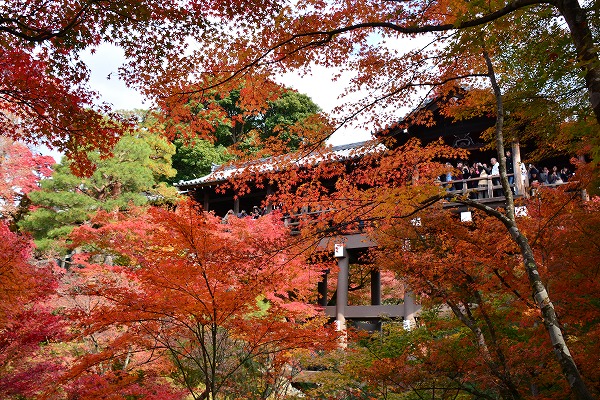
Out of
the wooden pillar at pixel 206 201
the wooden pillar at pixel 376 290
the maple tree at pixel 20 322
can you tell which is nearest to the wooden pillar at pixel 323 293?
the wooden pillar at pixel 376 290

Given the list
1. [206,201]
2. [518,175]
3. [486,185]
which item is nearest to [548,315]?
[518,175]

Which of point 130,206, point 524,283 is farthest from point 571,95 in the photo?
point 130,206

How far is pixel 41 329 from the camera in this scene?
27.6 ft

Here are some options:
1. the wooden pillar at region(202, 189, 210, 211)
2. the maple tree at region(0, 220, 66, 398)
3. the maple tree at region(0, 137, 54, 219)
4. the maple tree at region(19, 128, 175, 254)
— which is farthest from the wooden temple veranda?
the maple tree at region(0, 137, 54, 219)

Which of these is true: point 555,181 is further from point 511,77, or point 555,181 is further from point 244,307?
point 244,307

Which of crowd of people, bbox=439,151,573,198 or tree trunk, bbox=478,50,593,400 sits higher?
crowd of people, bbox=439,151,573,198

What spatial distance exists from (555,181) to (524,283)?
672cm

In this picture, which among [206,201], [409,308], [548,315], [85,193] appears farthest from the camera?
[206,201]

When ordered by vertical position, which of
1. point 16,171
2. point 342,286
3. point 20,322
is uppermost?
point 16,171

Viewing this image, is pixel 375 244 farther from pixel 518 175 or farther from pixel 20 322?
pixel 20 322

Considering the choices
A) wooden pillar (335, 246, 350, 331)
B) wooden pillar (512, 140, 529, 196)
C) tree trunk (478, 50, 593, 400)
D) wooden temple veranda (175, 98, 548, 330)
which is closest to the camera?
tree trunk (478, 50, 593, 400)

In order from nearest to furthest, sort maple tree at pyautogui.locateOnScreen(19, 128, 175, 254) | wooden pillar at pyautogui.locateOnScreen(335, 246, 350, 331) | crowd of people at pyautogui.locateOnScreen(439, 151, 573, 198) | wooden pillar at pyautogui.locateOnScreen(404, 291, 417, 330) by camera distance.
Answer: crowd of people at pyautogui.locateOnScreen(439, 151, 573, 198), wooden pillar at pyautogui.locateOnScreen(404, 291, 417, 330), wooden pillar at pyautogui.locateOnScreen(335, 246, 350, 331), maple tree at pyautogui.locateOnScreen(19, 128, 175, 254)

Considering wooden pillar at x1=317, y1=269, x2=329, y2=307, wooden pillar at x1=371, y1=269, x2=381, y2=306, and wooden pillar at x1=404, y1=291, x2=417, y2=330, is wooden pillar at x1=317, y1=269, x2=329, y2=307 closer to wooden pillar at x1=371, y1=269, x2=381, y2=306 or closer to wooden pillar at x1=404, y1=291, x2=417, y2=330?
wooden pillar at x1=371, y1=269, x2=381, y2=306

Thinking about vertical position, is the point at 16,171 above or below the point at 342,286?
above
